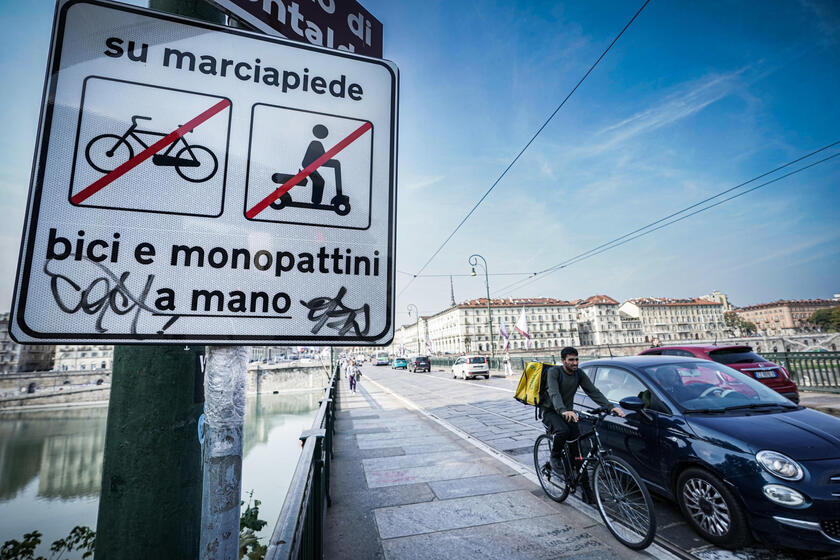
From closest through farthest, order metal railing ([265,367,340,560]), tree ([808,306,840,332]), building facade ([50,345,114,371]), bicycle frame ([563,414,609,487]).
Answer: metal railing ([265,367,340,560]) < bicycle frame ([563,414,609,487]) < building facade ([50,345,114,371]) < tree ([808,306,840,332])

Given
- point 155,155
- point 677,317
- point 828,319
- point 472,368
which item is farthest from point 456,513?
point 828,319

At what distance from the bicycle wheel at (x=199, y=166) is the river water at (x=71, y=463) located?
8300 mm

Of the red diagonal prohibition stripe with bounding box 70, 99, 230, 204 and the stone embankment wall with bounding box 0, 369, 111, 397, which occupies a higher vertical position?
the red diagonal prohibition stripe with bounding box 70, 99, 230, 204

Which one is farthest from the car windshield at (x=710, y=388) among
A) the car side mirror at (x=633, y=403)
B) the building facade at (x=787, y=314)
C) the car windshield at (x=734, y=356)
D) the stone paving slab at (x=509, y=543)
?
the building facade at (x=787, y=314)

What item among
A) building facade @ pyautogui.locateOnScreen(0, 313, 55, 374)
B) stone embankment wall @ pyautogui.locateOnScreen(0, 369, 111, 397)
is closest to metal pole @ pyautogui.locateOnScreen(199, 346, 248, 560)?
stone embankment wall @ pyautogui.locateOnScreen(0, 369, 111, 397)

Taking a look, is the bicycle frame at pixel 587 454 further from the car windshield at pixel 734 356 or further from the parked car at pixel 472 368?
the parked car at pixel 472 368

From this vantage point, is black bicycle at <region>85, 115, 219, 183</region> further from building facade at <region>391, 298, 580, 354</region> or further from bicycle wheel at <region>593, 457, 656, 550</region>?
building facade at <region>391, 298, 580, 354</region>

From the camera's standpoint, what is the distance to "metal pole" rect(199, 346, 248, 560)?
0.88m

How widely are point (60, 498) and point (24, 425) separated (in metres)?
38.4

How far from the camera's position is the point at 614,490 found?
12.6 ft

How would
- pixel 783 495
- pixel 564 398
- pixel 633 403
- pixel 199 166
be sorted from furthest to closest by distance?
pixel 564 398
pixel 633 403
pixel 783 495
pixel 199 166

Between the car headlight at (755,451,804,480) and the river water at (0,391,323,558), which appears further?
the river water at (0,391,323,558)

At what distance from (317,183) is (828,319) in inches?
5946

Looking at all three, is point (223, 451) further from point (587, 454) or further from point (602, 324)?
point (602, 324)
